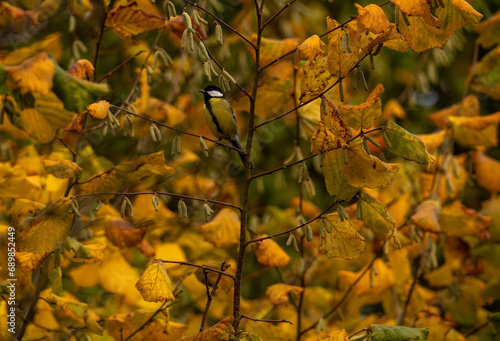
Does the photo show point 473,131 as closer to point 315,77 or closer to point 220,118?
point 220,118

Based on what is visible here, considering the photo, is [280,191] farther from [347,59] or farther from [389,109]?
[347,59]

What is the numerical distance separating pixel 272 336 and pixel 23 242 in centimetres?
85

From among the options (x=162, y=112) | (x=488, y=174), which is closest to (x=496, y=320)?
(x=488, y=174)

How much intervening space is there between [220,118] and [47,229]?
89 centimetres

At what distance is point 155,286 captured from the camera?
1232 mm

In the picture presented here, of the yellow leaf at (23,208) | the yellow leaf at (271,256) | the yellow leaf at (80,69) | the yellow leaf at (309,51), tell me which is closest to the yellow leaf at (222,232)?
the yellow leaf at (271,256)

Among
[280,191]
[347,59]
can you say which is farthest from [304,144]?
[347,59]

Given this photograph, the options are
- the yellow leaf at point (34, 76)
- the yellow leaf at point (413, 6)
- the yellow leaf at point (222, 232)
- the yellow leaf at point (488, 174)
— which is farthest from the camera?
the yellow leaf at point (488, 174)

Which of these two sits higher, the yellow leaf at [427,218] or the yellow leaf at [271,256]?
the yellow leaf at [427,218]

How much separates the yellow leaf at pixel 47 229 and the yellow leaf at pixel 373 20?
75 cm

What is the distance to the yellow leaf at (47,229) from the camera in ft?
4.25

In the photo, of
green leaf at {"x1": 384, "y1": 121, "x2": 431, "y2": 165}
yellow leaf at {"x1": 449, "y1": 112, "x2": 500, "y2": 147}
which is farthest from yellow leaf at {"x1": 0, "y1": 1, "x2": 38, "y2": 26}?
yellow leaf at {"x1": 449, "y1": 112, "x2": 500, "y2": 147}

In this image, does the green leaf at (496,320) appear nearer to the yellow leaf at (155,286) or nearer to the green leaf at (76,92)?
the yellow leaf at (155,286)

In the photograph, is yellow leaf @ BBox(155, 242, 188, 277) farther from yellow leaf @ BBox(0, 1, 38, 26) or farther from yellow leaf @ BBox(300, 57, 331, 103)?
yellow leaf @ BBox(300, 57, 331, 103)
